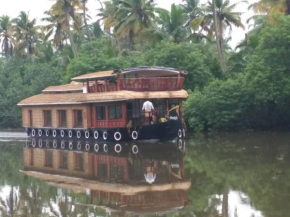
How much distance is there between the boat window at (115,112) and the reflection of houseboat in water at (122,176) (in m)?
3.42

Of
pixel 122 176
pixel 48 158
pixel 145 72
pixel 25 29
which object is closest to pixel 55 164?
pixel 48 158

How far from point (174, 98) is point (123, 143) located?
9.49 ft

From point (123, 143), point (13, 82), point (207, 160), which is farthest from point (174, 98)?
point (13, 82)

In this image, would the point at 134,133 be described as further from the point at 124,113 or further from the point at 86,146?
the point at 86,146

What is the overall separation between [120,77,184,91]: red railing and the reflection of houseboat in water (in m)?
2.87

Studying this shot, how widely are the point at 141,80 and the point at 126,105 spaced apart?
136 cm

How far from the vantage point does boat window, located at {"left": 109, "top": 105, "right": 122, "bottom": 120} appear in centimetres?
2317

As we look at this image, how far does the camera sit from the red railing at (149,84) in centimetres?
2194

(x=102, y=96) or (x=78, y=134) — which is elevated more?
(x=102, y=96)

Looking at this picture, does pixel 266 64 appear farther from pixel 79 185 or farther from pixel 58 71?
pixel 58 71

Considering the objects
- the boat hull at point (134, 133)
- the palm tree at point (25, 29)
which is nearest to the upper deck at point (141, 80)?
the boat hull at point (134, 133)

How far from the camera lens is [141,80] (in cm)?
2191

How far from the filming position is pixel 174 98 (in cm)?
2273

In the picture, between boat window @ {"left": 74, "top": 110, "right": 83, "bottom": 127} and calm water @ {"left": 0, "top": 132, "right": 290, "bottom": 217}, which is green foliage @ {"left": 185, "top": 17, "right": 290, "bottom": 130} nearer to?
calm water @ {"left": 0, "top": 132, "right": 290, "bottom": 217}
